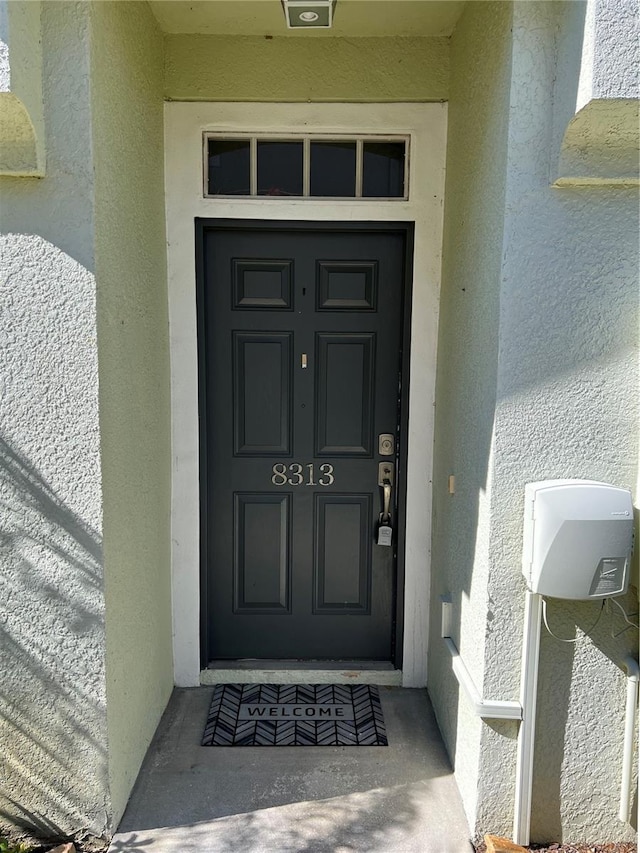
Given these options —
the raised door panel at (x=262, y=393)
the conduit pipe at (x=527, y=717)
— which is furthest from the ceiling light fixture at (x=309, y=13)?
the conduit pipe at (x=527, y=717)

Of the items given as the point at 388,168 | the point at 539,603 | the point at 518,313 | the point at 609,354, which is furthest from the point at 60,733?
the point at 388,168

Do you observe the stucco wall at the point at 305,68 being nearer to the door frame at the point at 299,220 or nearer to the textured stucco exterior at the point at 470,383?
the door frame at the point at 299,220

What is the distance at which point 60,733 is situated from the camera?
94.1 inches

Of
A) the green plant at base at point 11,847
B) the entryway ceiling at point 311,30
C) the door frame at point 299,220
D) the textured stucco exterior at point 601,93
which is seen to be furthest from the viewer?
the door frame at point 299,220

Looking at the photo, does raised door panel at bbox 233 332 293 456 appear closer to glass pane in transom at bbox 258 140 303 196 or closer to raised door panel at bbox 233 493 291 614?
raised door panel at bbox 233 493 291 614

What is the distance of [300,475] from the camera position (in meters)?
3.37

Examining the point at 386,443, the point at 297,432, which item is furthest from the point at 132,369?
the point at 386,443

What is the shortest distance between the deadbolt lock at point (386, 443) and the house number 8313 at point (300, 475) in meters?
0.29

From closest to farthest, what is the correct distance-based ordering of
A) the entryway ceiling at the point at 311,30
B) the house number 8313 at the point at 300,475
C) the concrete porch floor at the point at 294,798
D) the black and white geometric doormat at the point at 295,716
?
the concrete porch floor at the point at 294,798 → the entryway ceiling at the point at 311,30 → the black and white geometric doormat at the point at 295,716 → the house number 8313 at the point at 300,475

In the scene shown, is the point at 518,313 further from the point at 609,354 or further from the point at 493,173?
the point at 493,173

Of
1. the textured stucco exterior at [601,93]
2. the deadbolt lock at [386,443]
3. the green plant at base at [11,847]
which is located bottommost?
the green plant at base at [11,847]

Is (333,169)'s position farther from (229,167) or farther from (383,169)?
(229,167)

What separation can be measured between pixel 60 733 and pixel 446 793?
159 centimetres

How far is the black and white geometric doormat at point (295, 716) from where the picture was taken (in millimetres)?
2971
